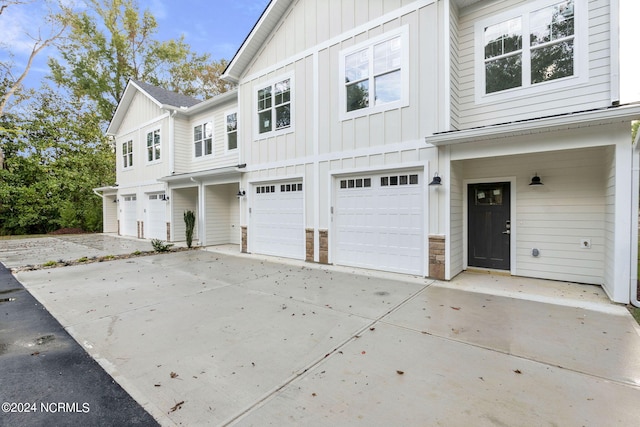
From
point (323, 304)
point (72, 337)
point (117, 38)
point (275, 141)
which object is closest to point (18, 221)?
point (117, 38)

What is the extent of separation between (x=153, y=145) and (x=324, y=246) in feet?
36.0

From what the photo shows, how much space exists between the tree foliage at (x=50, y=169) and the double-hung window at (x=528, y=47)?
73.1ft

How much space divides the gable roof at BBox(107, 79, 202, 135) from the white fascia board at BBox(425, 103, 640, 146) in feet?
38.0

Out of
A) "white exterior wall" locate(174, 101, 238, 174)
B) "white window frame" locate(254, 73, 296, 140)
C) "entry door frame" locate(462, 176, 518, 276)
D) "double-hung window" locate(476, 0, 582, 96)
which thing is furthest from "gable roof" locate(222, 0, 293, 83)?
"entry door frame" locate(462, 176, 518, 276)

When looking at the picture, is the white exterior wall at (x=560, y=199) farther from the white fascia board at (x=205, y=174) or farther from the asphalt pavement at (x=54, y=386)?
the white fascia board at (x=205, y=174)

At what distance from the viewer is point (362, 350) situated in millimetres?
3346

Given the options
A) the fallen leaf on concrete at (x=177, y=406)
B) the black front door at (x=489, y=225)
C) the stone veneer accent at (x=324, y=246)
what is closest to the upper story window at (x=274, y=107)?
the stone veneer accent at (x=324, y=246)

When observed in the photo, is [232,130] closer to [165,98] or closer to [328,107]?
[165,98]

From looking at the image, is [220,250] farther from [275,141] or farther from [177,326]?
[177,326]

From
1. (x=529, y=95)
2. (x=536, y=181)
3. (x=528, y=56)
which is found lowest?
(x=536, y=181)

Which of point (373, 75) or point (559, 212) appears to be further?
point (373, 75)

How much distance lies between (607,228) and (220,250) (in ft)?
34.1

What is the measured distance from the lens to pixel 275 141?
929 cm

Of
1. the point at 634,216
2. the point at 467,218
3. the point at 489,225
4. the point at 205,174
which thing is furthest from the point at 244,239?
the point at 634,216
